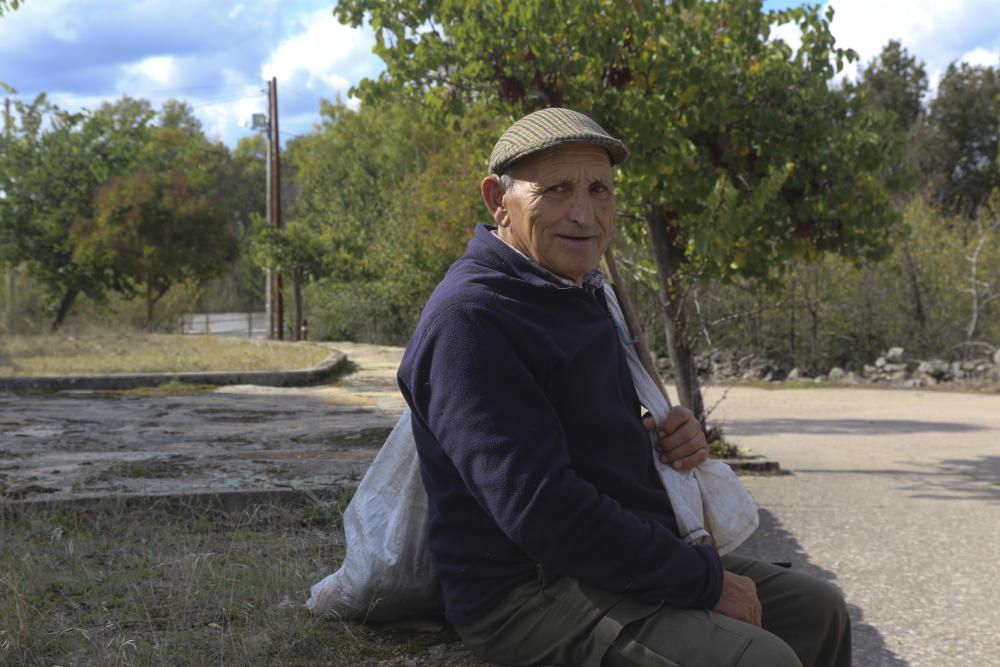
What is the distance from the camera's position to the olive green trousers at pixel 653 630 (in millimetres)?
2135

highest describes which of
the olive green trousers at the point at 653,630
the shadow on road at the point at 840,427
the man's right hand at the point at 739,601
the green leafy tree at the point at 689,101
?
the green leafy tree at the point at 689,101

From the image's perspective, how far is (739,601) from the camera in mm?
2264

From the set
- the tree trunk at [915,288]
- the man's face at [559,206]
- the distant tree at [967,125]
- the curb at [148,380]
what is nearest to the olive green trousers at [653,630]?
the man's face at [559,206]

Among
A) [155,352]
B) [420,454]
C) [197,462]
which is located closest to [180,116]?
[155,352]

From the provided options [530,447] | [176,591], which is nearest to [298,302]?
[176,591]

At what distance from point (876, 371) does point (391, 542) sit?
18.6m

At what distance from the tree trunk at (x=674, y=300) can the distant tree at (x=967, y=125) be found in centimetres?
3220

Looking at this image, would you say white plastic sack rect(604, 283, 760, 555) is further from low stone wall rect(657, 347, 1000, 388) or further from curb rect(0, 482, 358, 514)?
low stone wall rect(657, 347, 1000, 388)

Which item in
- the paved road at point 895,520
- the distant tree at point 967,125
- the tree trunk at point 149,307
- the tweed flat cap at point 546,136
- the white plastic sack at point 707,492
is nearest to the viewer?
the tweed flat cap at point 546,136

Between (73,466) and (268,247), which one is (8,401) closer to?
(73,466)

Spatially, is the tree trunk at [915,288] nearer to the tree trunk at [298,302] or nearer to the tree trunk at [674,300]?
the tree trunk at [674,300]

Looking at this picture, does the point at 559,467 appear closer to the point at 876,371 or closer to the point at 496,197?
the point at 496,197

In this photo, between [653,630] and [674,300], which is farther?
[674,300]

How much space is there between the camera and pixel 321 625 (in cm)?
287
